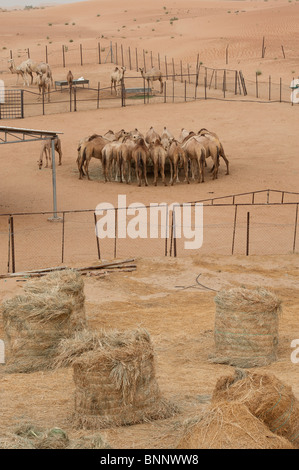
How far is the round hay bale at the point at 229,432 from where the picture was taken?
324 inches

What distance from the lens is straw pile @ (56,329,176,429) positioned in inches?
407

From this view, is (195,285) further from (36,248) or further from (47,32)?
(47,32)

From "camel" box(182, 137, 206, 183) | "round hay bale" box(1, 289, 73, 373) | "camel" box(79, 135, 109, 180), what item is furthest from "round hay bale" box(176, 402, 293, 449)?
"camel" box(79, 135, 109, 180)

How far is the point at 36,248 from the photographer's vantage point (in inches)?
923

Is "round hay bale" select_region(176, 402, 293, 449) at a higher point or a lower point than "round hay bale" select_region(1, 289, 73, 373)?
higher

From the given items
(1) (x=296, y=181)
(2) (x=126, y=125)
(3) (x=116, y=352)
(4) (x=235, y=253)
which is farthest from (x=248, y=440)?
(2) (x=126, y=125)

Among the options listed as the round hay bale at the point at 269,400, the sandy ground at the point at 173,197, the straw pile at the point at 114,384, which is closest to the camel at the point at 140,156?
the sandy ground at the point at 173,197

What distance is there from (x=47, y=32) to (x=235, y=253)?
60.2m

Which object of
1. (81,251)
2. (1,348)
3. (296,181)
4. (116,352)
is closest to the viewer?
(116,352)

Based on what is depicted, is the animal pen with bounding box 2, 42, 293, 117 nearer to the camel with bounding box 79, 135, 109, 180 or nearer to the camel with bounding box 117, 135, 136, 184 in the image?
the camel with bounding box 79, 135, 109, 180

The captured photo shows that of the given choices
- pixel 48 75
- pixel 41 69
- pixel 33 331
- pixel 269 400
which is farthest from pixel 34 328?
pixel 41 69

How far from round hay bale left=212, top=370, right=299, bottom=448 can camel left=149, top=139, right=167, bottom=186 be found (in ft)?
75.4

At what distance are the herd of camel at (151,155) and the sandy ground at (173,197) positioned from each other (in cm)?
68

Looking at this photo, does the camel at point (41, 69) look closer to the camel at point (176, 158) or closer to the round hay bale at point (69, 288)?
Answer: the camel at point (176, 158)
